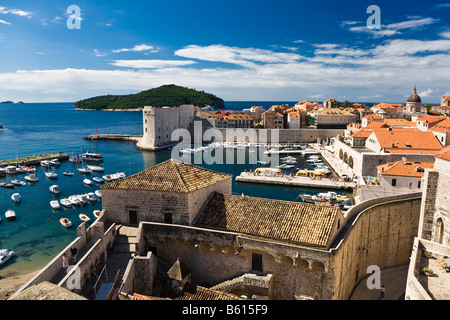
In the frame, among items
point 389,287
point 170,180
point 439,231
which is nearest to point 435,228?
point 439,231

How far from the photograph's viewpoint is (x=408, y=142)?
37.3 metres

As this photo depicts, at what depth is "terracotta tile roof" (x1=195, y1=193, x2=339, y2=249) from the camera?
11.9 m

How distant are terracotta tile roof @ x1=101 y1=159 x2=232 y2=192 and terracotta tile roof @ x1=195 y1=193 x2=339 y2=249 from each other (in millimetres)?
1186

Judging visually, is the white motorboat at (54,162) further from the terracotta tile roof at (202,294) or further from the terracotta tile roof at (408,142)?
the terracotta tile roof at (408,142)

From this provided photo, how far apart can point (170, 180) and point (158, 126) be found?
5436cm

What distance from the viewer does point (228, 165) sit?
5141cm

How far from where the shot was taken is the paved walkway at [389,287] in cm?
1397

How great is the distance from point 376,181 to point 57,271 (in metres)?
26.5

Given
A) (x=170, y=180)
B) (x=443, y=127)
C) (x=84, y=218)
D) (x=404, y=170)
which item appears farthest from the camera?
(x=443, y=127)

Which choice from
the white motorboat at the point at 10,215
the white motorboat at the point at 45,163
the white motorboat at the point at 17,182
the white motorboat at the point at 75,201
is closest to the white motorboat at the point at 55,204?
the white motorboat at the point at 75,201

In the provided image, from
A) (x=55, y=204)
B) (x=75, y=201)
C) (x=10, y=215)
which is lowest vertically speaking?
(x=10, y=215)

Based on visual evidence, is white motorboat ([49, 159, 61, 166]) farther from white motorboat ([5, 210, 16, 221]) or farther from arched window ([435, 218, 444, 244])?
arched window ([435, 218, 444, 244])

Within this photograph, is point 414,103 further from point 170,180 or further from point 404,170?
point 170,180
